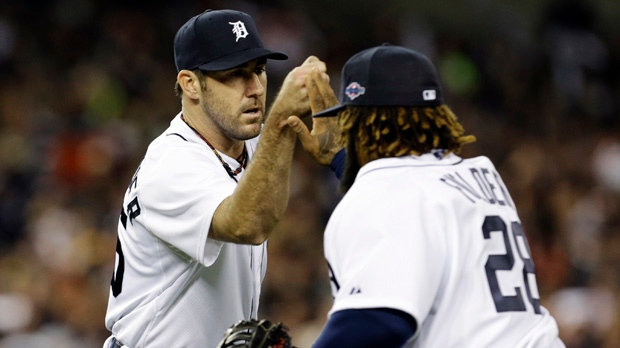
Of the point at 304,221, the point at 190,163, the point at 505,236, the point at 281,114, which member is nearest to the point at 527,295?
the point at 505,236

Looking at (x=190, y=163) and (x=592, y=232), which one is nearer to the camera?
(x=190, y=163)

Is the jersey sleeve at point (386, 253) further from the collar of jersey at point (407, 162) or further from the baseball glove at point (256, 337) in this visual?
the baseball glove at point (256, 337)

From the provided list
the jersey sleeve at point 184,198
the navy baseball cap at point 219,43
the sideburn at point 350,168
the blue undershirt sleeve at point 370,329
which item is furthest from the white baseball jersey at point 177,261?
the blue undershirt sleeve at point 370,329

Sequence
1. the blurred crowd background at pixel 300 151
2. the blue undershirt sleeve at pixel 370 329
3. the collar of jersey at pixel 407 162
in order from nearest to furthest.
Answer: the blue undershirt sleeve at pixel 370 329 < the collar of jersey at pixel 407 162 < the blurred crowd background at pixel 300 151

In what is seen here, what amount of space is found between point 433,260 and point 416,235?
0.26ft

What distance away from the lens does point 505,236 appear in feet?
9.32

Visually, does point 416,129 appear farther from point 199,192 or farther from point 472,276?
point 199,192

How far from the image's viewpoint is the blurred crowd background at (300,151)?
28.6ft

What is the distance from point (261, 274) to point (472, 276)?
155 cm

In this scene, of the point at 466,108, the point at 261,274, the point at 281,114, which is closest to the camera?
the point at 281,114

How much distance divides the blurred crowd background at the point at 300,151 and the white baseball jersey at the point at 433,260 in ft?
16.4

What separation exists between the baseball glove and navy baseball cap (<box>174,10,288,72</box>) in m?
1.11

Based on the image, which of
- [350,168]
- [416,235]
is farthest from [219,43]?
[416,235]

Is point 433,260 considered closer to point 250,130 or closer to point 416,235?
point 416,235
